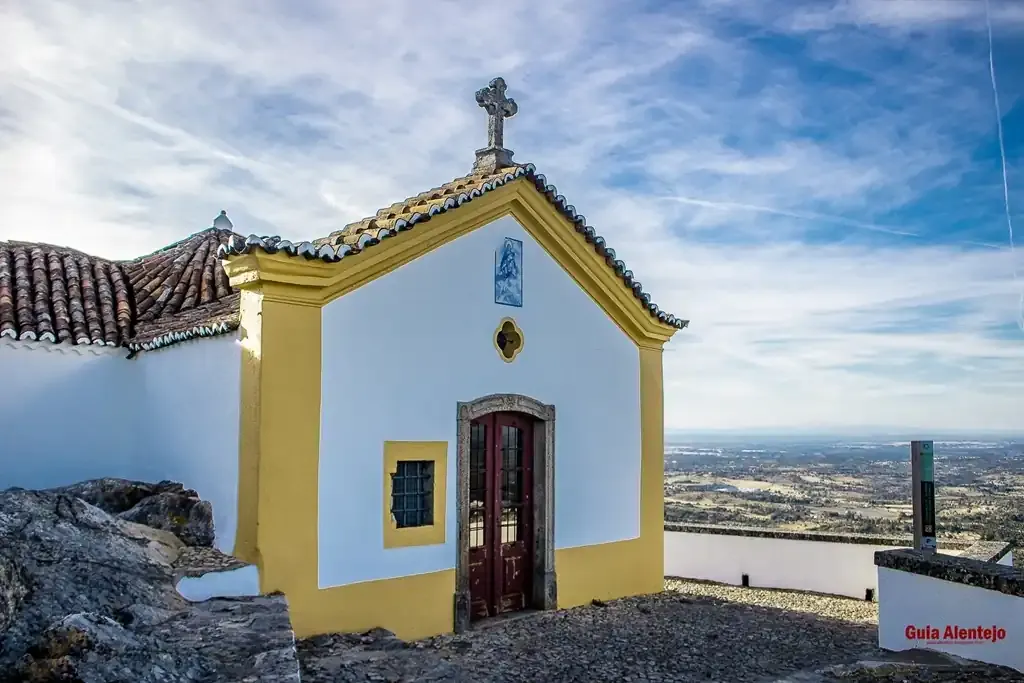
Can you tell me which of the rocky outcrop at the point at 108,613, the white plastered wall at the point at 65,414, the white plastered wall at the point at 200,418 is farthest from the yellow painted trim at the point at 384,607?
the white plastered wall at the point at 65,414

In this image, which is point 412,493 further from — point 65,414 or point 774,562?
point 774,562

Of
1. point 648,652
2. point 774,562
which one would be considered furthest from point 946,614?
point 774,562

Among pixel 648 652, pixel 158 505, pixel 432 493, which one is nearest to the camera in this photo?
pixel 158 505

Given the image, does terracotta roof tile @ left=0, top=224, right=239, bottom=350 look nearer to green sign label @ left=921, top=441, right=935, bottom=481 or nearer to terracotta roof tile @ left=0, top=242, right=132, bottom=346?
terracotta roof tile @ left=0, top=242, right=132, bottom=346

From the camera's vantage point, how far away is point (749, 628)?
27.5 ft

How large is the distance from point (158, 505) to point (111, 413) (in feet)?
6.53

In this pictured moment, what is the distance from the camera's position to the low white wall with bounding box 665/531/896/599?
38.3ft

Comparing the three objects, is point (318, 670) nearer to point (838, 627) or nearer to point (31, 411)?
point (31, 411)

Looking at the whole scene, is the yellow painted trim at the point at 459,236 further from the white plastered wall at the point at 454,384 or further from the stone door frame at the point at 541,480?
the stone door frame at the point at 541,480

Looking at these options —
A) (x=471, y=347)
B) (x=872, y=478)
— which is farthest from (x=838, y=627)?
(x=872, y=478)

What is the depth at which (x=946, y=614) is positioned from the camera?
6309 millimetres

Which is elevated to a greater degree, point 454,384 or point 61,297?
point 61,297

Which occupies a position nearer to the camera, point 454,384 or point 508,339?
point 454,384
